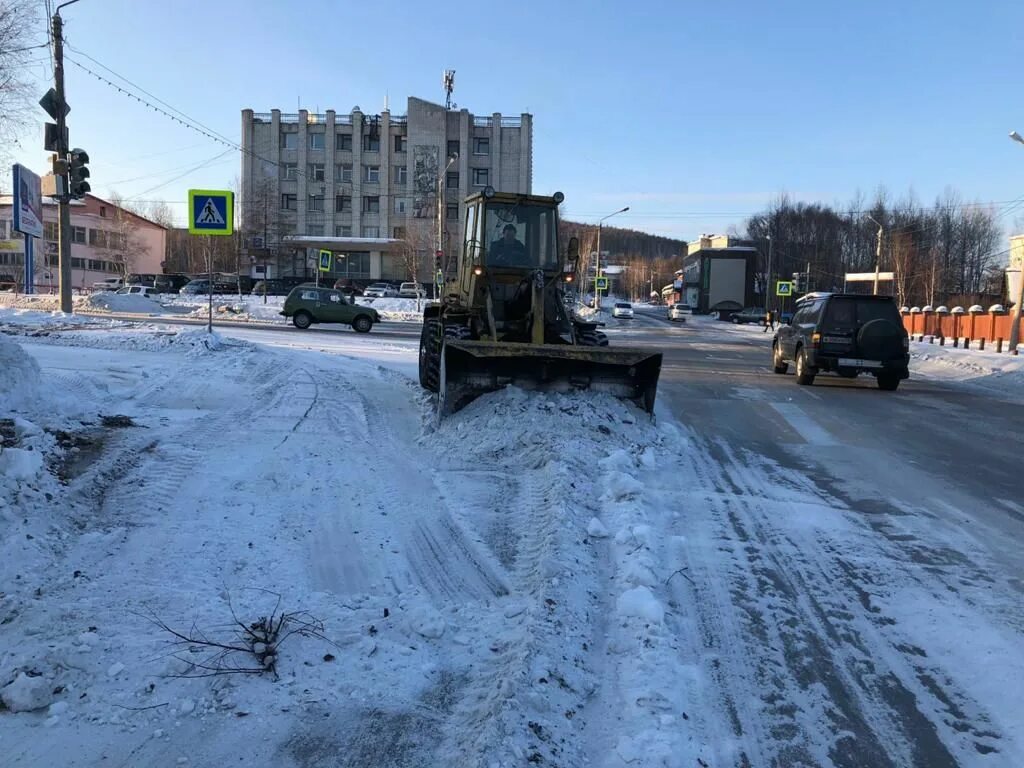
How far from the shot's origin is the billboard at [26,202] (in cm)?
2158

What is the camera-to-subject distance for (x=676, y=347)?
29.4 m

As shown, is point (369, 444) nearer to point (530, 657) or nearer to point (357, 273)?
point (530, 657)

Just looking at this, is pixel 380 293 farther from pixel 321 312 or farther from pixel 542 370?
pixel 542 370

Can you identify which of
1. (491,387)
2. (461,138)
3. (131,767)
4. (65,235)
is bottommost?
(131,767)

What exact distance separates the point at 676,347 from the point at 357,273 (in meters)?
53.0

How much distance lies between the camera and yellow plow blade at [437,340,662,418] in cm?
877

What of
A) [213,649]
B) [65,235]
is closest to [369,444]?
[213,649]

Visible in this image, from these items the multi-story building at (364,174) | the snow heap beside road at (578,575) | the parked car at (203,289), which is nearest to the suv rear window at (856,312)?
the snow heap beside road at (578,575)

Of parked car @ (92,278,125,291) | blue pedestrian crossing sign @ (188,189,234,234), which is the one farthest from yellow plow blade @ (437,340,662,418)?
parked car @ (92,278,125,291)

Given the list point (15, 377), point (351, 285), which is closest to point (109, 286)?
point (351, 285)

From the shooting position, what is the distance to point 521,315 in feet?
35.6

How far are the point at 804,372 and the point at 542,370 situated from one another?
356 inches

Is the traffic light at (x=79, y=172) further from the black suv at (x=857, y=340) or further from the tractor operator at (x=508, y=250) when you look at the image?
the black suv at (x=857, y=340)

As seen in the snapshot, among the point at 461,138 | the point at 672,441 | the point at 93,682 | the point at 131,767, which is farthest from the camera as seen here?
the point at 461,138
